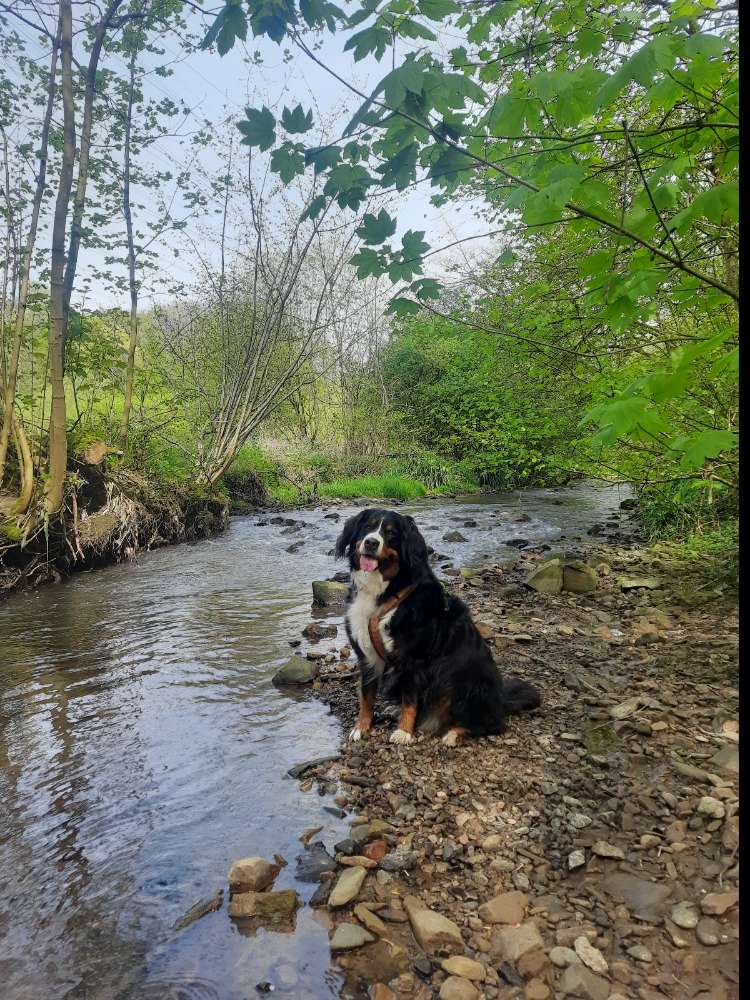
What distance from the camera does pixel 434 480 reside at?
72.2 feet

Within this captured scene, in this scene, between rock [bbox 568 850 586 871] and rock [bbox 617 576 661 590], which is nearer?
rock [bbox 568 850 586 871]

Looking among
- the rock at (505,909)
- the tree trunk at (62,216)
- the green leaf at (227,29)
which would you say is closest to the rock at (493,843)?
the rock at (505,909)

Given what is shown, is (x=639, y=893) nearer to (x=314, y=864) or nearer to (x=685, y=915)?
(x=685, y=915)

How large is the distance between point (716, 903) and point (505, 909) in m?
0.73

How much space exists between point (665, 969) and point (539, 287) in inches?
184

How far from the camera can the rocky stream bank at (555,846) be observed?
77.9 inches

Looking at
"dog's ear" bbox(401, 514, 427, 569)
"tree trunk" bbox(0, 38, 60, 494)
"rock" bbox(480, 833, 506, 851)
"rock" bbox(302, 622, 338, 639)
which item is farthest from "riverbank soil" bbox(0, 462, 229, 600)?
"rock" bbox(480, 833, 506, 851)

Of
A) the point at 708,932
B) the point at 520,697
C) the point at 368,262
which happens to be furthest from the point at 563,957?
the point at 368,262

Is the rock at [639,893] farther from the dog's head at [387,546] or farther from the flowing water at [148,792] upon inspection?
the dog's head at [387,546]

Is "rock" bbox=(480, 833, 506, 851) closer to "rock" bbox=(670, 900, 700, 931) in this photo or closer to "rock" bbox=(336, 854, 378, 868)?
"rock" bbox=(336, 854, 378, 868)

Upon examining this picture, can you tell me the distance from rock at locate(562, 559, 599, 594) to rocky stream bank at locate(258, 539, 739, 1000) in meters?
2.34

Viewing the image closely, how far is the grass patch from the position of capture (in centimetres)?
1924

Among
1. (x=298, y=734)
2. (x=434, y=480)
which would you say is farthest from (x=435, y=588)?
(x=434, y=480)
